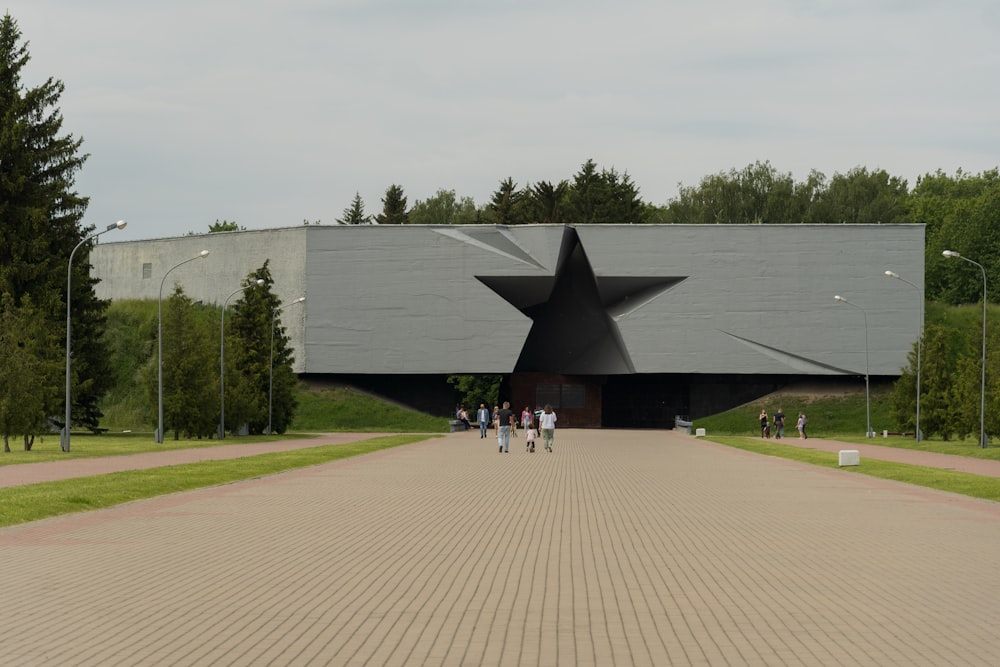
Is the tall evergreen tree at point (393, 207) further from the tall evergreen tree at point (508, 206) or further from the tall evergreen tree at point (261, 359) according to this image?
the tall evergreen tree at point (261, 359)

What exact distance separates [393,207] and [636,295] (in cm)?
4133

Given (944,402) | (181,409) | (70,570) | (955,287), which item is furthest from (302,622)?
(955,287)

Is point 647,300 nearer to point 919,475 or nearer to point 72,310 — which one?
point 72,310

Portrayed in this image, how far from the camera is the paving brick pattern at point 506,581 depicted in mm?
7969

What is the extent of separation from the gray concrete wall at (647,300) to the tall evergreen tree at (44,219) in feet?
69.7

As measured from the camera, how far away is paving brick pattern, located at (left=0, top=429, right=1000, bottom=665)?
797cm

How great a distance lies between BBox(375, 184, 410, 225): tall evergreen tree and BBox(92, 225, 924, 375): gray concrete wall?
36.6 m

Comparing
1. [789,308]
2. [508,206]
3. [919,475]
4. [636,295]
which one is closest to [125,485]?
[919,475]

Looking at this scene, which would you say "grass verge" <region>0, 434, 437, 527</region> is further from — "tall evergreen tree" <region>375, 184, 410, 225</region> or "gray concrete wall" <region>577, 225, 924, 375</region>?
"tall evergreen tree" <region>375, 184, 410, 225</region>

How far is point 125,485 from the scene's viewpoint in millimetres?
22234

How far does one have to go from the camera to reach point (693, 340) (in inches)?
2936

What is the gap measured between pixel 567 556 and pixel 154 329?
6993cm

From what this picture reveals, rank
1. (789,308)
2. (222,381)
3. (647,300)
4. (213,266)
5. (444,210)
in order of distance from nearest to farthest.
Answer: (222,381) → (789,308) → (647,300) → (213,266) → (444,210)

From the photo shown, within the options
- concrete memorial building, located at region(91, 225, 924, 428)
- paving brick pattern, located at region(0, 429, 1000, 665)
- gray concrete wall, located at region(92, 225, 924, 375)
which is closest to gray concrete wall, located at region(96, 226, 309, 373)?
concrete memorial building, located at region(91, 225, 924, 428)
